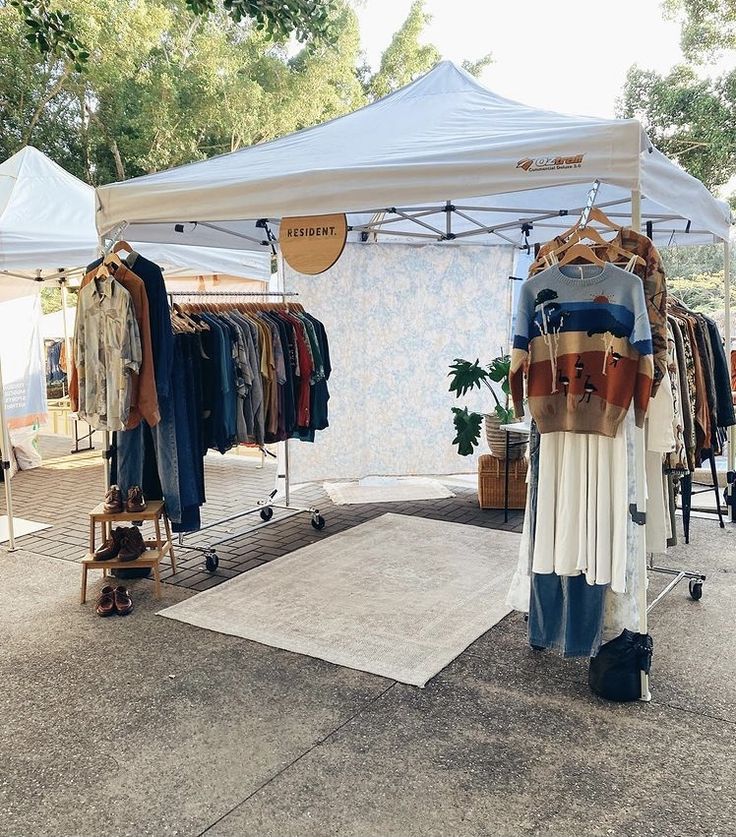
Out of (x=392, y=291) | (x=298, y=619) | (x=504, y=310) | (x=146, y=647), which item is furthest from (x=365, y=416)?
(x=146, y=647)

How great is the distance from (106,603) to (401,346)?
3656 mm

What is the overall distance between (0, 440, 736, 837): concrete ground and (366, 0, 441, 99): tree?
20.6m

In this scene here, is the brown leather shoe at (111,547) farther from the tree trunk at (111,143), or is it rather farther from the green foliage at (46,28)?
the tree trunk at (111,143)

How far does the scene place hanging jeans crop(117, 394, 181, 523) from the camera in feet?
13.3

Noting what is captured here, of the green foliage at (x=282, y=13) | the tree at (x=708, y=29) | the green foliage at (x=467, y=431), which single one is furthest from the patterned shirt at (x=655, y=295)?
the tree at (x=708, y=29)

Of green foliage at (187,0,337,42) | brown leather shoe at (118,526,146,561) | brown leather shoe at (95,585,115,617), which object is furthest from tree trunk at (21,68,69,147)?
brown leather shoe at (95,585,115,617)

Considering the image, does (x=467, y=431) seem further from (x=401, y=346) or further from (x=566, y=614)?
(x=566, y=614)

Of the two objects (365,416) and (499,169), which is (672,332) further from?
(365,416)

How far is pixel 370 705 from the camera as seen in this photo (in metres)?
2.75

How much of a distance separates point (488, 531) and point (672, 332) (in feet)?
6.73

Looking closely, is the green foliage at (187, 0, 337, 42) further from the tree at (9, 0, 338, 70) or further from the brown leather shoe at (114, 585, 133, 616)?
the brown leather shoe at (114, 585, 133, 616)

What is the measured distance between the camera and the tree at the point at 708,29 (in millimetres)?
13609

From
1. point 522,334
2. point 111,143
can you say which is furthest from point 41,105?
point 522,334

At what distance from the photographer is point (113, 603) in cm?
366
